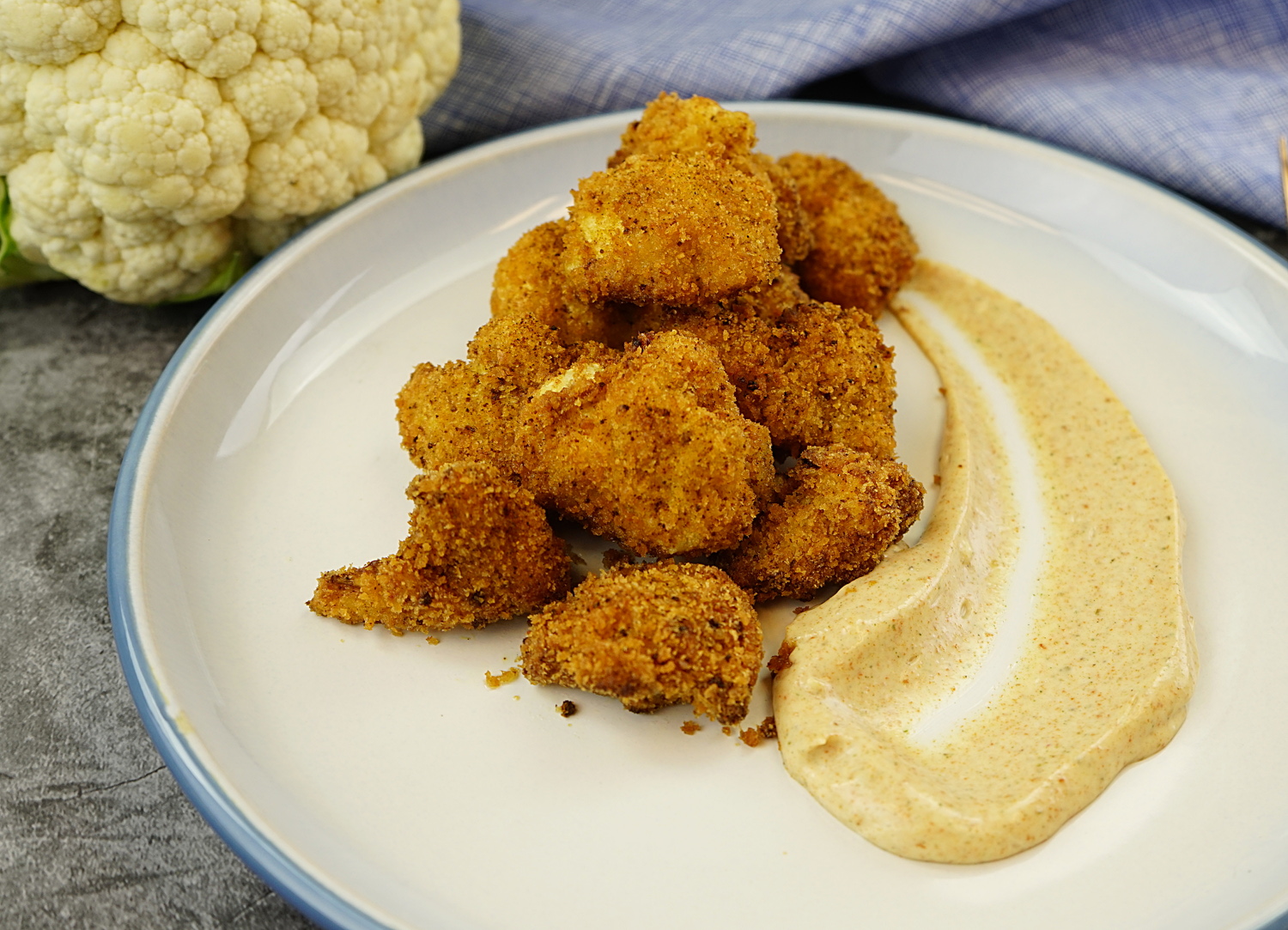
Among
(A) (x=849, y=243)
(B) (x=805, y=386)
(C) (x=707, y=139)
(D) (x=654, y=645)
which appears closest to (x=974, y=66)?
(A) (x=849, y=243)

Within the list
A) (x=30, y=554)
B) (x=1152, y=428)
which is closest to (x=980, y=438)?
(x=1152, y=428)

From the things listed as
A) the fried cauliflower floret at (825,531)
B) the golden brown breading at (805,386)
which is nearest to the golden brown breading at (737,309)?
the golden brown breading at (805,386)

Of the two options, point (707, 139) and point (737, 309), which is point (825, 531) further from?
point (707, 139)

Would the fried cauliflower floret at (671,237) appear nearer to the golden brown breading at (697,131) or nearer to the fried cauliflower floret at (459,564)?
the golden brown breading at (697,131)

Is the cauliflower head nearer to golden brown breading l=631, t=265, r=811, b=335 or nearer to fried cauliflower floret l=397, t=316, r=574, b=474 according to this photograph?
fried cauliflower floret l=397, t=316, r=574, b=474

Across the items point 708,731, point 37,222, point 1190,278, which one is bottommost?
point 37,222

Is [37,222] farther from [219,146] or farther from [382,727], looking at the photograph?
[382,727]

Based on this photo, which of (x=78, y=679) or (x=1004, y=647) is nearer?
(x=1004, y=647)
